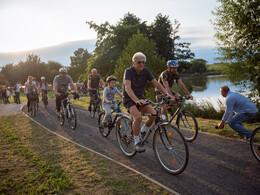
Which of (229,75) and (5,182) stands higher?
(229,75)

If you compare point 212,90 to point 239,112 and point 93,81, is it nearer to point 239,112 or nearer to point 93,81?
point 93,81

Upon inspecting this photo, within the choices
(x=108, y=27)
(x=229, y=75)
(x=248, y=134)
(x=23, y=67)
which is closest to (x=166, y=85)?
(x=248, y=134)

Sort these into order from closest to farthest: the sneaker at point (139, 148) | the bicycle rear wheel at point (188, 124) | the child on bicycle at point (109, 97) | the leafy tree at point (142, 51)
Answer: the sneaker at point (139, 148) → the bicycle rear wheel at point (188, 124) → the child on bicycle at point (109, 97) → the leafy tree at point (142, 51)

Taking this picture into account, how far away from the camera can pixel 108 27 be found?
135 feet

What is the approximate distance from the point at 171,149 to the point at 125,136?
1.41 metres

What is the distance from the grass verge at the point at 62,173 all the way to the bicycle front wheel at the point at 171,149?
0.61 metres

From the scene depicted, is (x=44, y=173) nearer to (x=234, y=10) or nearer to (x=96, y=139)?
(x=96, y=139)

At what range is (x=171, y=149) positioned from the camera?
3.78 metres

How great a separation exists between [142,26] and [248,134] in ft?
134

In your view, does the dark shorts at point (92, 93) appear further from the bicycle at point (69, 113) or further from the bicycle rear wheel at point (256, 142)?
the bicycle rear wheel at point (256, 142)

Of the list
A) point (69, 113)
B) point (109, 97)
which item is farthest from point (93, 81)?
point (109, 97)

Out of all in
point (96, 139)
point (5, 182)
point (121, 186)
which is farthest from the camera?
point (96, 139)

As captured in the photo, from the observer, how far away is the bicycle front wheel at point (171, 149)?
3.44 metres

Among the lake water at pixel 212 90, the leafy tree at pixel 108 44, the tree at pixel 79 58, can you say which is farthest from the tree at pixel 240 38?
the tree at pixel 79 58
